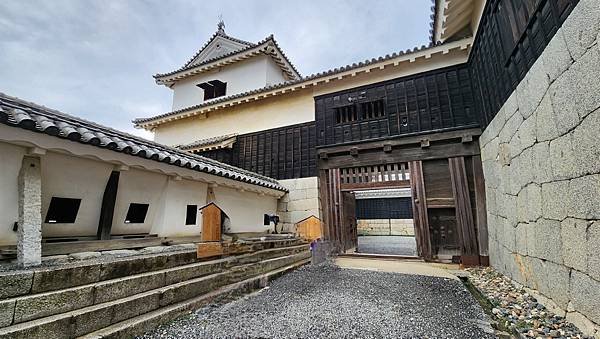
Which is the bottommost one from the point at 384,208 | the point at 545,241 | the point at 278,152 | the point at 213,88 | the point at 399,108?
the point at 545,241

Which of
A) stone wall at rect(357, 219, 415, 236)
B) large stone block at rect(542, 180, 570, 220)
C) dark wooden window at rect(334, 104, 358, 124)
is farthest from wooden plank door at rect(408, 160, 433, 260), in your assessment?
stone wall at rect(357, 219, 415, 236)

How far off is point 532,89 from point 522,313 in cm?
312

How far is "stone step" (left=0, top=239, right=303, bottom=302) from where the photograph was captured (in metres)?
2.30

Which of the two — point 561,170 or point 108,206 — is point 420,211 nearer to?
point 561,170

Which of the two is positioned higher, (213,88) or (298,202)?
(213,88)

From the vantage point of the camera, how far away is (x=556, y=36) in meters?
3.07

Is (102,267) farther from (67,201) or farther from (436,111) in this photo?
(436,111)

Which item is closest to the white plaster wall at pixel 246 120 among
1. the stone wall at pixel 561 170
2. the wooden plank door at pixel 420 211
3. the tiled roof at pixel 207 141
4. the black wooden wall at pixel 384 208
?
the tiled roof at pixel 207 141

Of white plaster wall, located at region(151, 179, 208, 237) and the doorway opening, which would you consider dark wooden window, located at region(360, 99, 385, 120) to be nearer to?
white plaster wall, located at region(151, 179, 208, 237)

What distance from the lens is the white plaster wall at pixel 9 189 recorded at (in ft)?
9.74

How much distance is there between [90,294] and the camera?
8.80ft

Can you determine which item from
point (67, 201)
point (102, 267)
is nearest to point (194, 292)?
point (102, 267)

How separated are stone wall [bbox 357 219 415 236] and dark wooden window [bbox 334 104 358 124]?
1287 cm

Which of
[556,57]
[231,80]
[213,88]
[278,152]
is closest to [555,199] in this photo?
[556,57]
